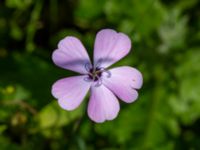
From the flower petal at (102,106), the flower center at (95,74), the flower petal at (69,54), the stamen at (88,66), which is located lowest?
the flower petal at (102,106)

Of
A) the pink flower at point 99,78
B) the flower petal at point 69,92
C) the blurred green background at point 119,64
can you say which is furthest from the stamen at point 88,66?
the blurred green background at point 119,64

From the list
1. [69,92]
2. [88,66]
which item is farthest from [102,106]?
[88,66]

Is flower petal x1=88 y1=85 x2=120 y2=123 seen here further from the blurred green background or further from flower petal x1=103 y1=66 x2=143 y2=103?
the blurred green background

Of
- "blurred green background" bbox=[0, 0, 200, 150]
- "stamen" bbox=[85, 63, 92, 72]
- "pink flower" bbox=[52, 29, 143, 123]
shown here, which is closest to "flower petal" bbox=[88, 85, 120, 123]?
"pink flower" bbox=[52, 29, 143, 123]

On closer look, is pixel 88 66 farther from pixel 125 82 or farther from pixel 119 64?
pixel 119 64

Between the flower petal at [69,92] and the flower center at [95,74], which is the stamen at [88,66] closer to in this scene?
the flower center at [95,74]
